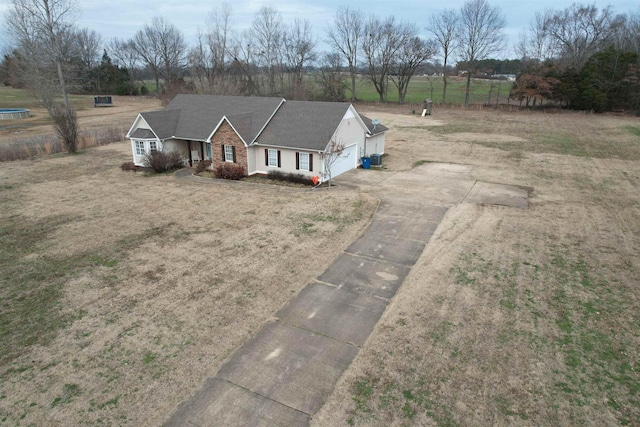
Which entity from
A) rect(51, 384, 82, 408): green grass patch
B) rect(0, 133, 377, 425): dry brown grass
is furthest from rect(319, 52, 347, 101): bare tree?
rect(51, 384, 82, 408): green grass patch

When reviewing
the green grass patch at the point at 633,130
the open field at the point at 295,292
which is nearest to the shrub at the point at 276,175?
the open field at the point at 295,292

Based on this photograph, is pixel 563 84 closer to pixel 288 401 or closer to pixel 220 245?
pixel 220 245

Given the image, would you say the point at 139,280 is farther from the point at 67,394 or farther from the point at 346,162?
the point at 346,162

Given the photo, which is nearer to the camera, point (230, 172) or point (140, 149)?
point (230, 172)

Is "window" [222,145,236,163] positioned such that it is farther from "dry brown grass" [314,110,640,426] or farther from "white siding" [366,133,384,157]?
"dry brown grass" [314,110,640,426]

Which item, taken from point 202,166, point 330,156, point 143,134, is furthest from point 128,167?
point 330,156

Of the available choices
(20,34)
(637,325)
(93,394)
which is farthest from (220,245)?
(20,34)
